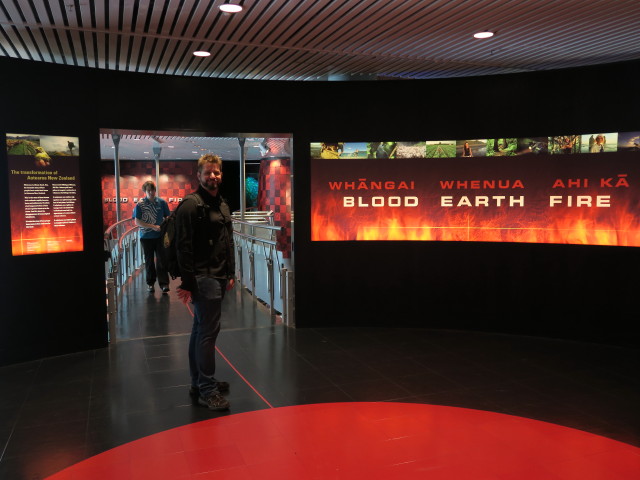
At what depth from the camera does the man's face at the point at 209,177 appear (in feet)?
12.6

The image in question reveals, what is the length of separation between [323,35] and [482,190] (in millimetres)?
2422

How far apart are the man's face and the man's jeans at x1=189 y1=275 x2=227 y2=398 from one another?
632mm

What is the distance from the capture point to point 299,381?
4.42 metres

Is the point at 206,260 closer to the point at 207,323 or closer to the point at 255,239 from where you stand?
the point at 207,323

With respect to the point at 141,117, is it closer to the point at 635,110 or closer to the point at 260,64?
the point at 260,64

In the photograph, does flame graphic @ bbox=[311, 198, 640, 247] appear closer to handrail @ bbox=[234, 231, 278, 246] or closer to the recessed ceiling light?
handrail @ bbox=[234, 231, 278, 246]

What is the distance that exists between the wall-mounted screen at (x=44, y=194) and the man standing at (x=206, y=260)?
81.1 inches

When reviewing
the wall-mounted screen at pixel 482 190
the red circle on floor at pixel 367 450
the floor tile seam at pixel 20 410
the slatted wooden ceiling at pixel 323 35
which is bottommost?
the red circle on floor at pixel 367 450

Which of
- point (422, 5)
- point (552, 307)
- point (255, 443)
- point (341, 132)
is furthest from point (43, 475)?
point (552, 307)

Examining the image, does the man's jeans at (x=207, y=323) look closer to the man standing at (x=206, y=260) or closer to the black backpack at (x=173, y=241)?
the man standing at (x=206, y=260)

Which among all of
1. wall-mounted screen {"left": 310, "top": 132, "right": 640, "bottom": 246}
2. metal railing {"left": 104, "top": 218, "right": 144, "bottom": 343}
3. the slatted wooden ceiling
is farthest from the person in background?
metal railing {"left": 104, "top": 218, "right": 144, "bottom": 343}

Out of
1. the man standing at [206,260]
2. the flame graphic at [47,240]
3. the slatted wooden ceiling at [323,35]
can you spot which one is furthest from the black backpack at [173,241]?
the flame graphic at [47,240]

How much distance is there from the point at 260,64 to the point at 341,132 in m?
1.14

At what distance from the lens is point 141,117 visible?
5.53 m
